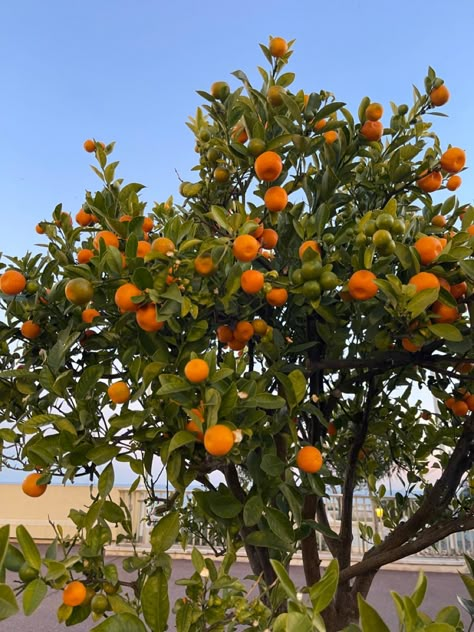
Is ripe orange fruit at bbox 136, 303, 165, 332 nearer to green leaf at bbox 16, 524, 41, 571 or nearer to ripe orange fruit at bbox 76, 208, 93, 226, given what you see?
green leaf at bbox 16, 524, 41, 571

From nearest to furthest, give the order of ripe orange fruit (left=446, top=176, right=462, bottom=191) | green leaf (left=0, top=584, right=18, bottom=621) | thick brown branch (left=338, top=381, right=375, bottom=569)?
green leaf (left=0, top=584, right=18, bottom=621) → ripe orange fruit (left=446, top=176, right=462, bottom=191) → thick brown branch (left=338, top=381, right=375, bottom=569)

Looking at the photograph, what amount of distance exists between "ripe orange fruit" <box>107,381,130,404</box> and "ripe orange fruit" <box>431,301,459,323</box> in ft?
1.66

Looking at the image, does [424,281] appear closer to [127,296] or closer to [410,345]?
[410,345]

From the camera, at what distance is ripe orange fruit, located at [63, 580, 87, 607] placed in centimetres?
61

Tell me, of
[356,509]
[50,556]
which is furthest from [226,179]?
[356,509]

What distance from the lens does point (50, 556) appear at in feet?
2.31

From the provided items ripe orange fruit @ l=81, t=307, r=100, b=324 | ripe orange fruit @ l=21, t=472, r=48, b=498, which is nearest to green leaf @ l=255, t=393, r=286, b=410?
ripe orange fruit @ l=81, t=307, r=100, b=324

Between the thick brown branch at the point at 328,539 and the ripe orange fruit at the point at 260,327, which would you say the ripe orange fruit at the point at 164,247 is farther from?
the thick brown branch at the point at 328,539

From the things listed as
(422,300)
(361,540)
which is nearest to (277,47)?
(422,300)

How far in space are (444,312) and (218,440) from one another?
1.36 ft

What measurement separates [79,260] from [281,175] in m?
0.41

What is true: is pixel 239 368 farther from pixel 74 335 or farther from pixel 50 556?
pixel 50 556

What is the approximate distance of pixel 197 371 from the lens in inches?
25.0

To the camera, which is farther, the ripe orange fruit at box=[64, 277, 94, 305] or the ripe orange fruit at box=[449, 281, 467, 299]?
the ripe orange fruit at box=[449, 281, 467, 299]
